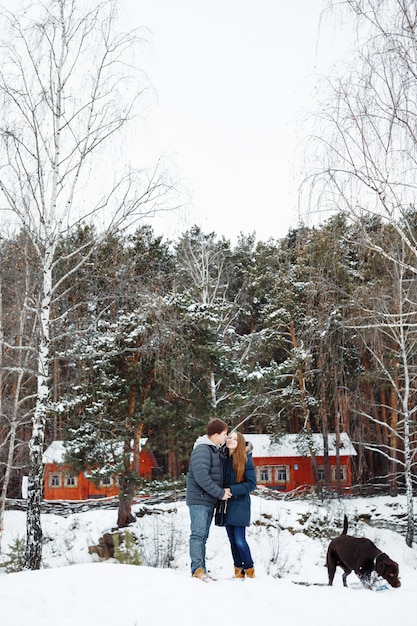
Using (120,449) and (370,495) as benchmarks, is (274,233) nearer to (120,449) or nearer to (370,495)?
(370,495)

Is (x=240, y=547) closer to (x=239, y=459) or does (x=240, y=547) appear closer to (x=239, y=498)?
(x=239, y=498)

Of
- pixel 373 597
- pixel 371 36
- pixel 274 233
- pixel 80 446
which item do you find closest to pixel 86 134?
pixel 371 36

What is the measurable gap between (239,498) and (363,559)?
1276mm

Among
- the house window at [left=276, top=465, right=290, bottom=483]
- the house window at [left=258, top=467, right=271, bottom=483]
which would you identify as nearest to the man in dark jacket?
the house window at [left=258, top=467, right=271, bottom=483]

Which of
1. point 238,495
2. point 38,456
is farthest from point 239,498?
point 38,456

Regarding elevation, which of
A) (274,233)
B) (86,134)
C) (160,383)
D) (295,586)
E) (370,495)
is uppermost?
(274,233)

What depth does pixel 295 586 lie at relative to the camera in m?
4.55

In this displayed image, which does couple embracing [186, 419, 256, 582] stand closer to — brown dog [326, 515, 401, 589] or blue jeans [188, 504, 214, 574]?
blue jeans [188, 504, 214, 574]

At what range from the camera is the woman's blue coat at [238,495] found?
5070mm

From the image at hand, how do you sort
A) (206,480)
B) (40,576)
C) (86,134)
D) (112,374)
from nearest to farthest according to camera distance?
(40,576)
(206,480)
(86,134)
(112,374)

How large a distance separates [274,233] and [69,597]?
23.8 meters

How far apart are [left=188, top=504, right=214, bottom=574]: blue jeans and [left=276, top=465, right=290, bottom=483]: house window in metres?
21.2

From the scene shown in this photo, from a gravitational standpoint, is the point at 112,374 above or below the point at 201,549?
above

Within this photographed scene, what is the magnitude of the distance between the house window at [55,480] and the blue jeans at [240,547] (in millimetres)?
19690
